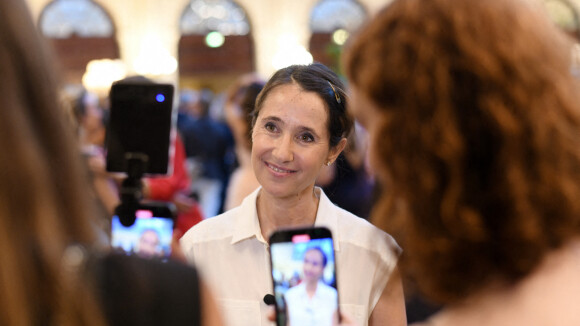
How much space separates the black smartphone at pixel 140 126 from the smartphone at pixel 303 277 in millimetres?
517

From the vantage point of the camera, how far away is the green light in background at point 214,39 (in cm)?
1944

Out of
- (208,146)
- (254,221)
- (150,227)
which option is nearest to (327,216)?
(254,221)

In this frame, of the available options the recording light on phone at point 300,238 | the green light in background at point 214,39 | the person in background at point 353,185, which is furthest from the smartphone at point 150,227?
the green light in background at point 214,39

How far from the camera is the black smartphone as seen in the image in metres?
1.86

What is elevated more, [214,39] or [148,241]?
[214,39]

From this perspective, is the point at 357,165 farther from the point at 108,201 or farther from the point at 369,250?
the point at 369,250

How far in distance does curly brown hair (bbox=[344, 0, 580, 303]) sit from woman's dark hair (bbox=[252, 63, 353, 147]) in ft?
3.11

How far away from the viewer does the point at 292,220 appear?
194 centimetres

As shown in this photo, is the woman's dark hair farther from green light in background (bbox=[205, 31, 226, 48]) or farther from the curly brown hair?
green light in background (bbox=[205, 31, 226, 48])

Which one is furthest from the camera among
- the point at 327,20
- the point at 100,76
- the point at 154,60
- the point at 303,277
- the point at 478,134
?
the point at 327,20

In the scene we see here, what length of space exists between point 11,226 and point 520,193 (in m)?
0.59

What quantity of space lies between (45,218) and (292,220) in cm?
122

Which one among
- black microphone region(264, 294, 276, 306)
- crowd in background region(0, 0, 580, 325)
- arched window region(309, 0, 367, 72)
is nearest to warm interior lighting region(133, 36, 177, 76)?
arched window region(309, 0, 367, 72)

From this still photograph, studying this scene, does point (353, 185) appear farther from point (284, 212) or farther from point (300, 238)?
point (300, 238)
